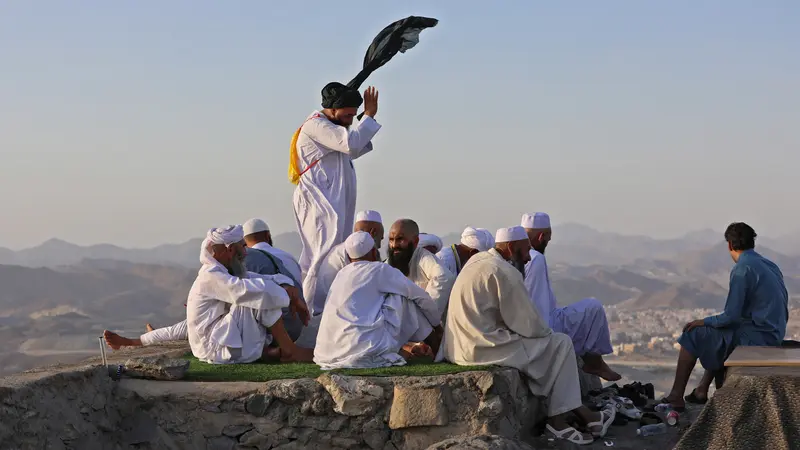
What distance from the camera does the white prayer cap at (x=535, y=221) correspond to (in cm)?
1000

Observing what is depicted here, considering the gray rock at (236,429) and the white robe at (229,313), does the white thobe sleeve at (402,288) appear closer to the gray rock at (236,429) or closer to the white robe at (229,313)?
the white robe at (229,313)

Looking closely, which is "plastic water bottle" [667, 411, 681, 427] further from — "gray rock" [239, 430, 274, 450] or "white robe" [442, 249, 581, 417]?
"gray rock" [239, 430, 274, 450]

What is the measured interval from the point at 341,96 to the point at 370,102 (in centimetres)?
28

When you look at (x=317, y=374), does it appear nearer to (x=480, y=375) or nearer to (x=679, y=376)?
(x=480, y=375)

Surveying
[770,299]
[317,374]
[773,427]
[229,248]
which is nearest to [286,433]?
[317,374]

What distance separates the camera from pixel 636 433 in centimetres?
854

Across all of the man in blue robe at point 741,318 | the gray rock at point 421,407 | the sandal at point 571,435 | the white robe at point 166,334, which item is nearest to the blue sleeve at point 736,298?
the man in blue robe at point 741,318

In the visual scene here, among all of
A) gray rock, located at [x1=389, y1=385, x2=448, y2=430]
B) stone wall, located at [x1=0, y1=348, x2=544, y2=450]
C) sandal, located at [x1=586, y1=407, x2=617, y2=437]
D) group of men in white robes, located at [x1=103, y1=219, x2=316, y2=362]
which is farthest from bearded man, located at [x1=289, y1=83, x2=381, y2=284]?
sandal, located at [x1=586, y1=407, x2=617, y2=437]

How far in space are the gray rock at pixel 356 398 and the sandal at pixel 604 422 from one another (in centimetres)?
172

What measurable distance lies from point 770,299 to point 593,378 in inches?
76.0

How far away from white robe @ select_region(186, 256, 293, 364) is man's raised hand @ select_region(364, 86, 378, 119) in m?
2.25

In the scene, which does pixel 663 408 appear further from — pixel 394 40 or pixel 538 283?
pixel 394 40

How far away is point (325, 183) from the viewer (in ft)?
34.8

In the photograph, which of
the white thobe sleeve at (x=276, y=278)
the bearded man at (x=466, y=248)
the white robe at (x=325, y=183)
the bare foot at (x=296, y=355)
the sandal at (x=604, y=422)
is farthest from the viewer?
the white robe at (x=325, y=183)
